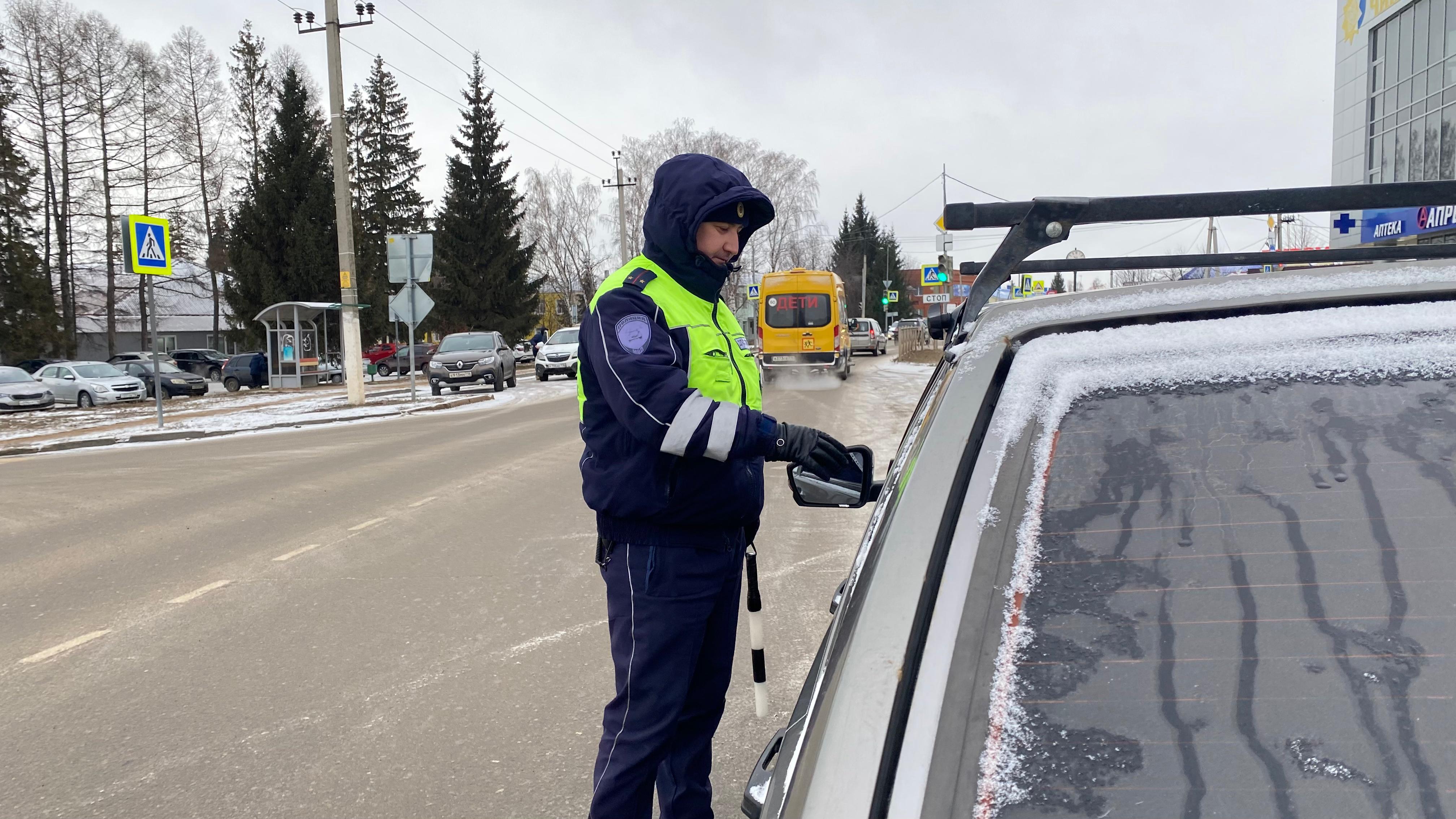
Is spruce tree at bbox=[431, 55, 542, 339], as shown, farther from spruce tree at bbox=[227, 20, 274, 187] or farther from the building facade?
the building facade

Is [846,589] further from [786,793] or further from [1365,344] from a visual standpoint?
[1365,344]

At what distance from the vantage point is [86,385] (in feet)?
91.2

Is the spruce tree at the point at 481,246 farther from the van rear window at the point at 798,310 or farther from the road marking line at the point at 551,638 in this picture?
the road marking line at the point at 551,638

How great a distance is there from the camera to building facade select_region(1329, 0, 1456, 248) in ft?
94.3

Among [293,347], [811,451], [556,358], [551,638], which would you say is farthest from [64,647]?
[293,347]

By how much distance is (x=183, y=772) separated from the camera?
3.33m

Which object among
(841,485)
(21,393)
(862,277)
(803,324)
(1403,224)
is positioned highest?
(862,277)

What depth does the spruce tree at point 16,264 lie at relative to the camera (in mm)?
35219

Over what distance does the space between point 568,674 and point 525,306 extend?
48.7m

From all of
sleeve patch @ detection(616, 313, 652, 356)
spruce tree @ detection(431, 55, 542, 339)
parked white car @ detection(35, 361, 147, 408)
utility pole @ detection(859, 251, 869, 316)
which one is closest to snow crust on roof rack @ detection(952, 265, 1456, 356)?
sleeve patch @ detection(616, 313, 652, 356)

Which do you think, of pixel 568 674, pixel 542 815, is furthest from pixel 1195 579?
pixel 568 674

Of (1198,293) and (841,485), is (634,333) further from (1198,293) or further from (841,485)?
(1198,293)

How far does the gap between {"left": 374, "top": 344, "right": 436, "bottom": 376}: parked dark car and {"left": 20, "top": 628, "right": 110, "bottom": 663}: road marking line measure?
1614 inches

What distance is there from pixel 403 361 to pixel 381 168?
13.6 m
